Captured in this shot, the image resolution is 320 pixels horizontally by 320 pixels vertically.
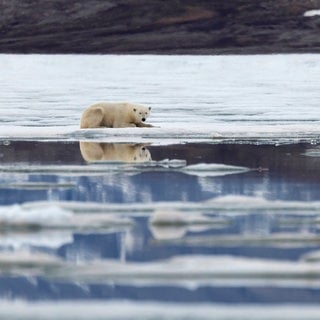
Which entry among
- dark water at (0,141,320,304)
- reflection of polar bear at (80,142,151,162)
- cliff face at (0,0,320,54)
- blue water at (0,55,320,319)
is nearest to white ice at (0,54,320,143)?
blue water at (0,55,320,319)

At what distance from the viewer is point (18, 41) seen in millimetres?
34500

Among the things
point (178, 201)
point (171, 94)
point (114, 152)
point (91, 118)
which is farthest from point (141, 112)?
point (171, 94)

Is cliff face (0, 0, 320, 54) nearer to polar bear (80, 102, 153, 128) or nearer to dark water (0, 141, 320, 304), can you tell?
polar bear (80, 102, 153, 128)

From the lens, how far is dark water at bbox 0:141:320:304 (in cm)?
412

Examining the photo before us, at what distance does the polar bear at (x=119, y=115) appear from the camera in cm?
1126

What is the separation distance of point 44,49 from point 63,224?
28.2m

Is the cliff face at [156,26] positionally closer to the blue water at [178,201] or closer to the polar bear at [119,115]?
the blue water at [178,201]

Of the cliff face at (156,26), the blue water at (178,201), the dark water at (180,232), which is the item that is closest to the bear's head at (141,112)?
the blue water at (178,201)

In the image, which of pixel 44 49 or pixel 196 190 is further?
Answer: pixel 44 49

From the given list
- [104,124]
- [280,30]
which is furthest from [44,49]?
[104,124]

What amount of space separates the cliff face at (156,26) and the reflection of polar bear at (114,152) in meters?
22.4

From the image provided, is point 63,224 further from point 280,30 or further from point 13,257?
point 280,30

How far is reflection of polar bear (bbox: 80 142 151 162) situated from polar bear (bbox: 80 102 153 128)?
1.15 m

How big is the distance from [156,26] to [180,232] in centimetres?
3036
